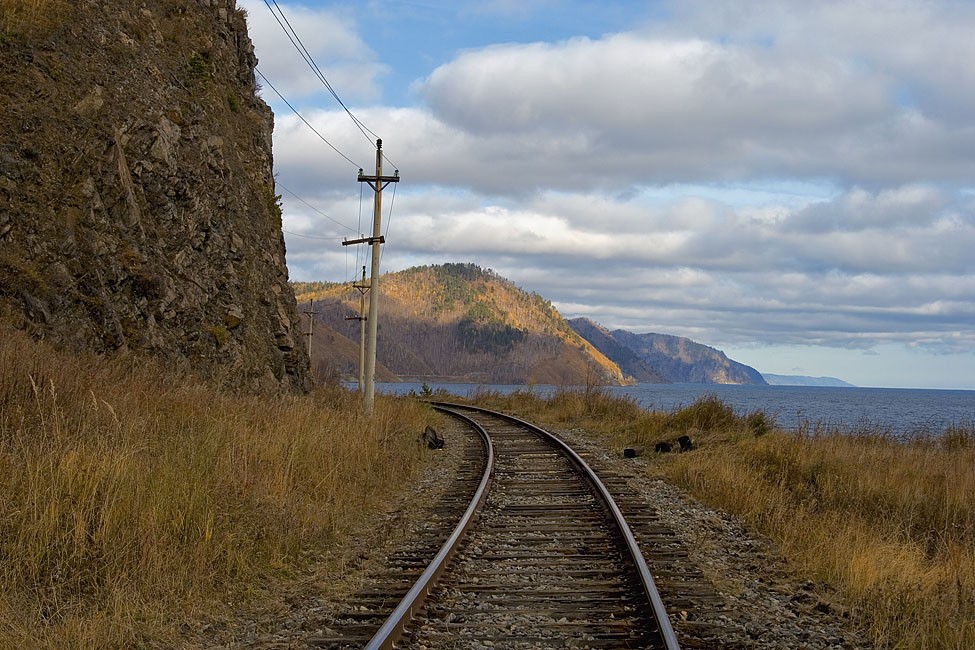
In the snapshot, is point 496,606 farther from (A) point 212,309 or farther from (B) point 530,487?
(A) point 212,309

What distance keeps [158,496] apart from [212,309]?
975 centimetres

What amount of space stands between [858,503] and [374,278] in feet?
43.2

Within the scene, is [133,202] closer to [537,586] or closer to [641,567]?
[537,586]

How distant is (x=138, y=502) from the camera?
6.27 metres

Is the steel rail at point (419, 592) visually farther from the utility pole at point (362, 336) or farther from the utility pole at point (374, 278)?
the utility pole at point (362, 336)

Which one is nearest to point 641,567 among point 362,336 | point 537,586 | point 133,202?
point 537,586

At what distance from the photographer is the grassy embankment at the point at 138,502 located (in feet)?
17.7

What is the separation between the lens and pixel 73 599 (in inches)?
212

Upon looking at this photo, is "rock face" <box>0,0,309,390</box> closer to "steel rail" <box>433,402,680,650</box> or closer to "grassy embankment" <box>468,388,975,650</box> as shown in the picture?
"steel rail" <box>433,402,680,650</box>

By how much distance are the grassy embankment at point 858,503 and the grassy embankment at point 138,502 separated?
4.96 metres

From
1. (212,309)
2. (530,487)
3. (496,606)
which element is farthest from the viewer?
(212,309)

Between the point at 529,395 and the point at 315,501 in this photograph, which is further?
the point at 529,395

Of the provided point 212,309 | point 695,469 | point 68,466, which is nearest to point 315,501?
point 68,466

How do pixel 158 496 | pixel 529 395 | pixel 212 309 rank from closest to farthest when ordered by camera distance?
pixel 158 496 → pixel 212 309 → pixel 529 395
